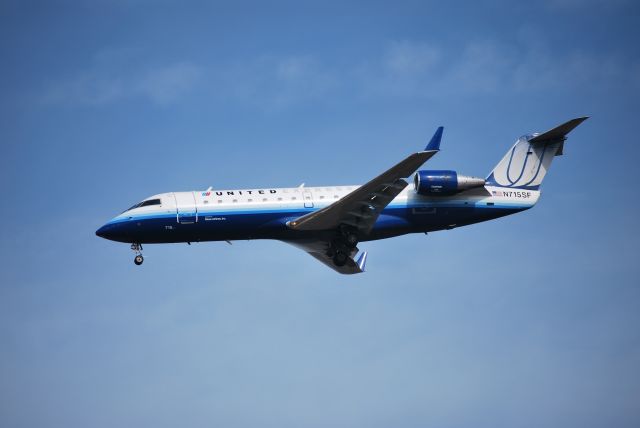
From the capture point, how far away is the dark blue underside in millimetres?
39031

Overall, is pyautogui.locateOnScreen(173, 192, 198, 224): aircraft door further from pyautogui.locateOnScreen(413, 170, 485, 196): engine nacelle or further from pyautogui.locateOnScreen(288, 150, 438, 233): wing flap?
pyautogui.locateOnScreen(413, 170, 485, 196): engine nacelle

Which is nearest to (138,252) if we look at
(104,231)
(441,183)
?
(104,231)

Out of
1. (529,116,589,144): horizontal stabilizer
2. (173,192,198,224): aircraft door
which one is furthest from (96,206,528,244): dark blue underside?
(529,116,589,144): horizontal stabilizer

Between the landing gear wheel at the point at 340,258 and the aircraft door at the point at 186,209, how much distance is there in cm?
685

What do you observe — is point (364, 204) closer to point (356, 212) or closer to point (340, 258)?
point (356, 212)

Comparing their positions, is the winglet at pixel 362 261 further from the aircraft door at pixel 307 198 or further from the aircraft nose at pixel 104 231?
the aircraft nose at pixel 104 231

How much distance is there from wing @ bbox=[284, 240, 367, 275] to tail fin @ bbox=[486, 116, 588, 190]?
7.33 m

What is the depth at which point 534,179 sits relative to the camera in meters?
41.9

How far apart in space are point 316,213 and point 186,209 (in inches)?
237

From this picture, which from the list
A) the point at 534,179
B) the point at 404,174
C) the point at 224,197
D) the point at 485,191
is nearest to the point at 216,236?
the point at 224,197

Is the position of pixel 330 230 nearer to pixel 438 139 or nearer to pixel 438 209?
pixel 438 209

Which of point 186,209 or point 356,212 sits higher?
point 186,209

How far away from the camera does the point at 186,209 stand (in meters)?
39.2

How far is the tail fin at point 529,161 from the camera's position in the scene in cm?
4153
